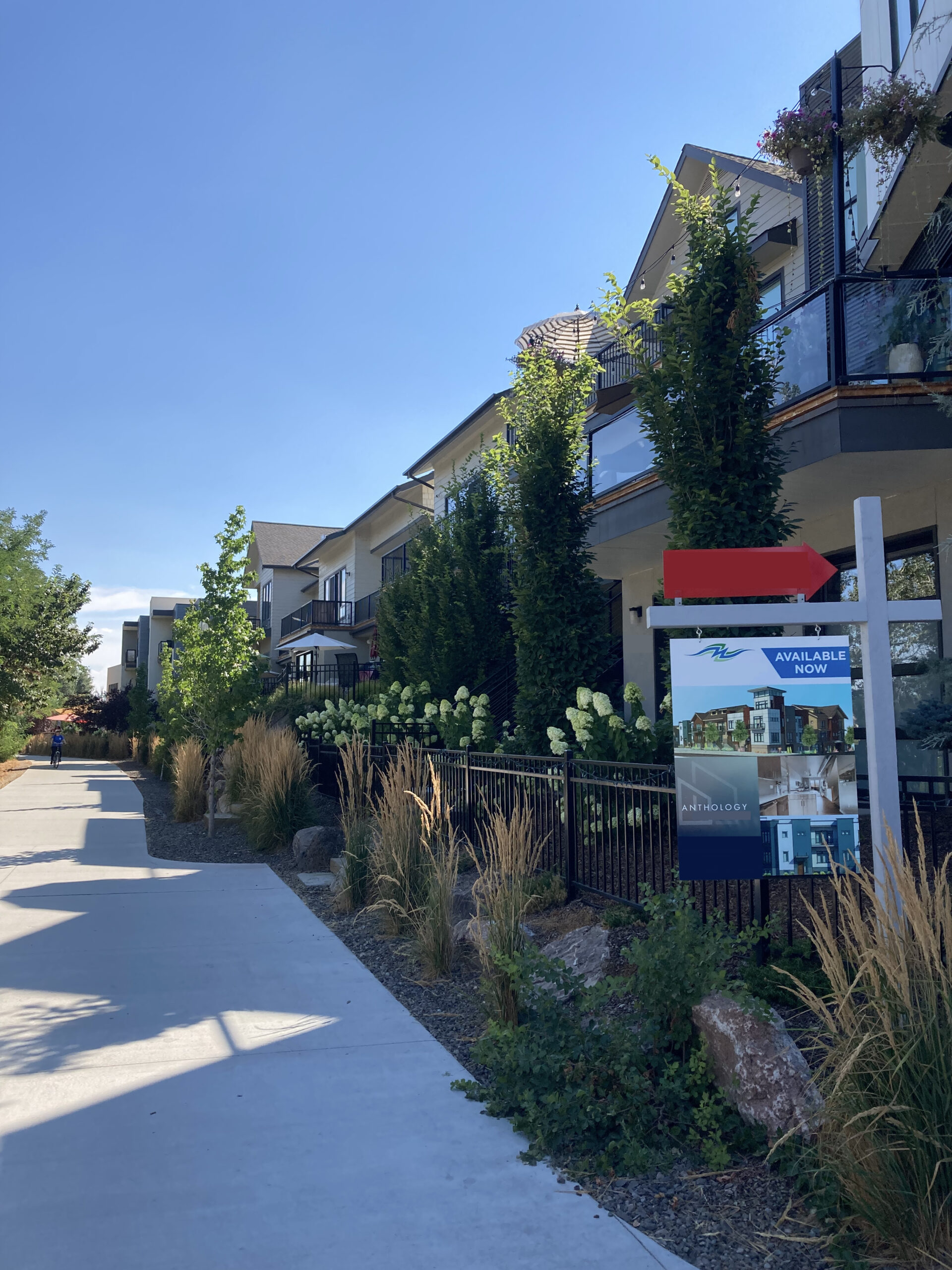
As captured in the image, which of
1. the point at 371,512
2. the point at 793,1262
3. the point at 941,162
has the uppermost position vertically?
the point at 371,512

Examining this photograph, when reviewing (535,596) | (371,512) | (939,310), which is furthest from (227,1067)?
(371,512)

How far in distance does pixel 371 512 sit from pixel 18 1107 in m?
28.3

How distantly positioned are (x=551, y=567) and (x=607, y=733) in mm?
3019

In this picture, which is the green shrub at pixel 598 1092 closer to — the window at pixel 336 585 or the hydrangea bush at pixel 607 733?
the hydrangea bush at pixel 607 733

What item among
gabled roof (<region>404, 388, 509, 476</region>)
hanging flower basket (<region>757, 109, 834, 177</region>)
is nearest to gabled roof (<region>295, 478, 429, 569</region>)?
gabled roof (<region>404, 388, 509, 476</region>)

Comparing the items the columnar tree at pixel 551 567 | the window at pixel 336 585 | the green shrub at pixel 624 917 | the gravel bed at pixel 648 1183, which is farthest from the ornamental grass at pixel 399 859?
the window at pixel 336 585

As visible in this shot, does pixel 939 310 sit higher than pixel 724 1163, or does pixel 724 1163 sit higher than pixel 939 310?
pixel 939 310

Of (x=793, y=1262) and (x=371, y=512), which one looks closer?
(x=793, y=1262)

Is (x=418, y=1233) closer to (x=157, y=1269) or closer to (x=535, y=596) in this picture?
(x=157, y=1269)

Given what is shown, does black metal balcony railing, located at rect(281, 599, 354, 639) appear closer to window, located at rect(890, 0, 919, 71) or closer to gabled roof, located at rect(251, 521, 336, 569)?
gabled roof, located at rect(251, 521, 336, 569)

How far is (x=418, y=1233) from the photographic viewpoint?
10.7ft

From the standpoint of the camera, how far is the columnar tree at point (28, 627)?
92.2 ft

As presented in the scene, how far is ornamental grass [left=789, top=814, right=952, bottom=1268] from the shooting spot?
2936 mm

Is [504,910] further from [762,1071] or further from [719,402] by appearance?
[719,402]
